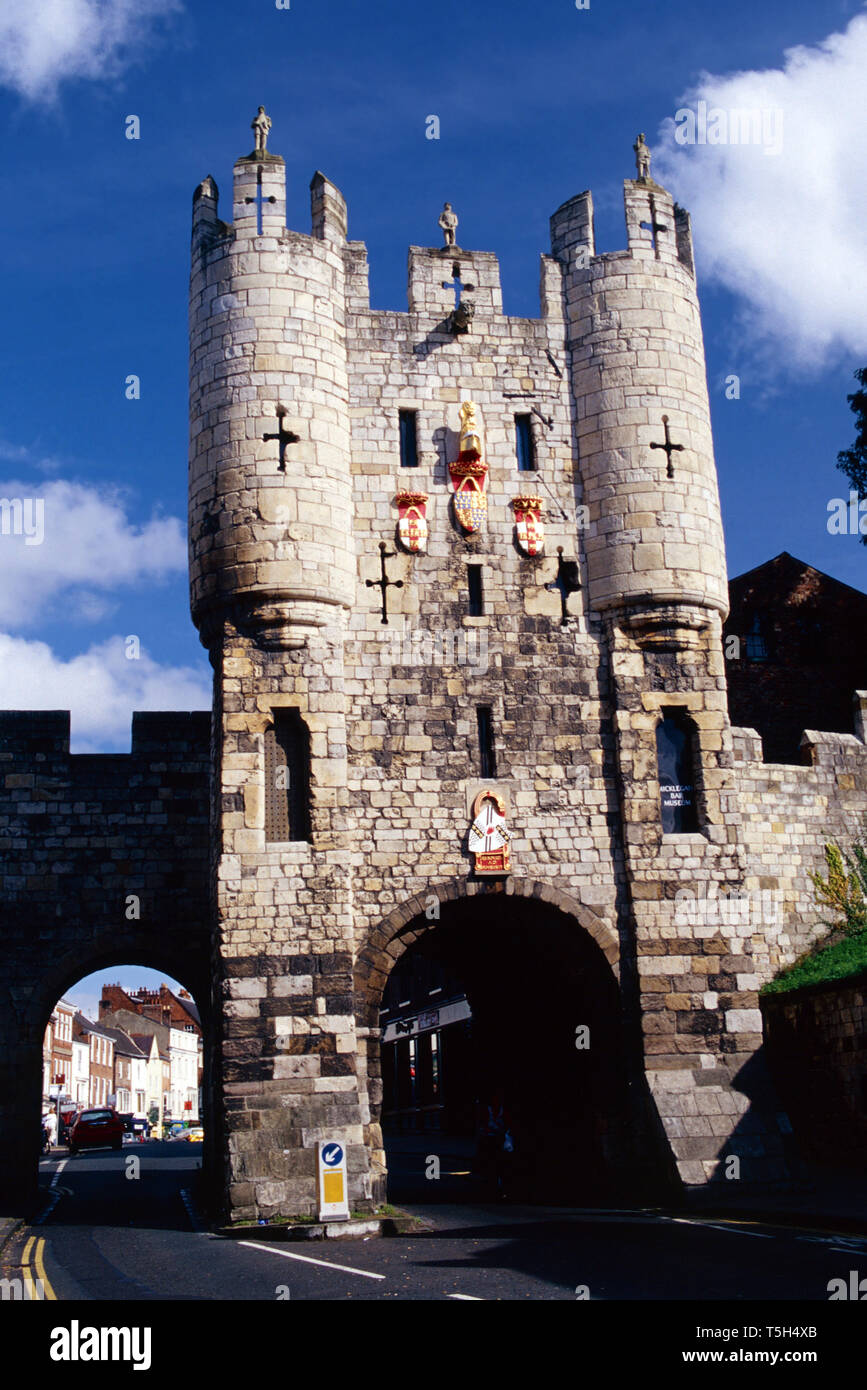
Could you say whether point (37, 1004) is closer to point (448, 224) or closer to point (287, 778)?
point (287, 778)

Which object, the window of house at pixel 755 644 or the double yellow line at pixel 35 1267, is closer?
the double yellow line at pixel 35 1267

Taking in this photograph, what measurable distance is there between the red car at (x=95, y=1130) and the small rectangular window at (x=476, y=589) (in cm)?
2484

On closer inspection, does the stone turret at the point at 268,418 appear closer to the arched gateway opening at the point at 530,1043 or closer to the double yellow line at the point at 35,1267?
the arched gateway opening at the point at 530,1043

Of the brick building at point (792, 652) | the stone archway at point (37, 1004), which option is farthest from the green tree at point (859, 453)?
the stone archway at point (37, 1004)

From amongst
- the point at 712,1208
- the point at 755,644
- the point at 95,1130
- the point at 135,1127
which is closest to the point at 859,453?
the point at 755,644

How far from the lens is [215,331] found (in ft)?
52.2

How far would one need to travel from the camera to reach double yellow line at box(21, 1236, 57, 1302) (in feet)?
28.6

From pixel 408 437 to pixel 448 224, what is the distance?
9.91 feet

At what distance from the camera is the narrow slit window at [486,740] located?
50.6 ft

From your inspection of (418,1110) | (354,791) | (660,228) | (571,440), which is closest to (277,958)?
(354,791)

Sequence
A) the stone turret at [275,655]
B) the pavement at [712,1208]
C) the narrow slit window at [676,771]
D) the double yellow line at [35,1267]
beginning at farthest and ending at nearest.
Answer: the narrow slit window at [676,771], the stone turret at [275,655], the pavement at [712,1208], the double yellow line at [35,1267]

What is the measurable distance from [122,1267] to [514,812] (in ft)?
22.3

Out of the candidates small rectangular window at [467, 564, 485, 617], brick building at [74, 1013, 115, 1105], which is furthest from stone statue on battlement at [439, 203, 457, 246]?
brick building at [74, 1013, 115, 1105]
